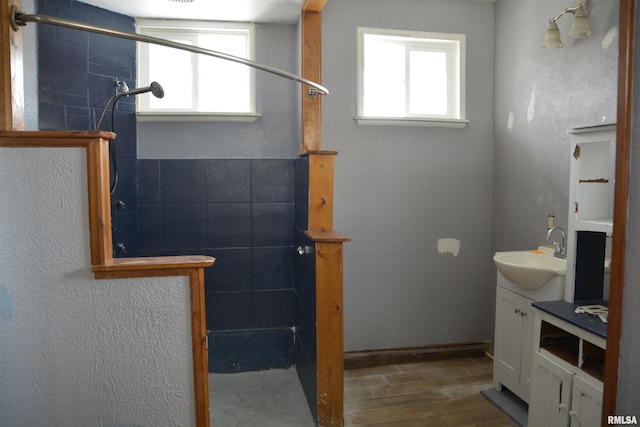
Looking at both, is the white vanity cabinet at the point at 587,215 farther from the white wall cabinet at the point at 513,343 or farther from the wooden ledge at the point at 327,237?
the wooden ledge at the point at 327,237

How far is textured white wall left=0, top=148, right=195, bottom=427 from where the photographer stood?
1.54 meters

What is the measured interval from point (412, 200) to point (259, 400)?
1.70 metres

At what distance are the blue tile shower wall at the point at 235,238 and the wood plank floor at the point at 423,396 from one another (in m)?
0.59

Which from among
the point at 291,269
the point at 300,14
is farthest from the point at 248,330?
the point at 300,14

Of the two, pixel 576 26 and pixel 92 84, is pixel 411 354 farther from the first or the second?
pixel 92 84

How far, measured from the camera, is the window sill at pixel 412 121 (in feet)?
10.4

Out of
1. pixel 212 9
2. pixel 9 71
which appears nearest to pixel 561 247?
pixel 212 9

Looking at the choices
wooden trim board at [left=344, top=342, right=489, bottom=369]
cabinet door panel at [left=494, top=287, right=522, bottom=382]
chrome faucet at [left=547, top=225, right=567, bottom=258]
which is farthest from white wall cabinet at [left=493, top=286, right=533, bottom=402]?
wooden trim board at [left=344, top=342, right=489, bottom=369]

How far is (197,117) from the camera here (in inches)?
120

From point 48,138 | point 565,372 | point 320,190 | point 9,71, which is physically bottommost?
point 565,372

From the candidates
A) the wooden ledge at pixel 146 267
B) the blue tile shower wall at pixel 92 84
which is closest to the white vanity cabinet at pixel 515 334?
the wooden ledge at pixel 146 267

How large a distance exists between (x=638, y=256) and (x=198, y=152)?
2569 millimetres

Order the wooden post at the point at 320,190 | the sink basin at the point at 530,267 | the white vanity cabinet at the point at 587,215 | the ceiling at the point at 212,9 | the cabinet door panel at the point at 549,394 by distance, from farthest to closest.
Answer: the ceiling at the point at 212,9, the wooden post at the point at 320,190, the sink basin at the point at 530,267, the white vanity cabinet at the point at 587,215, the cabinet door panel at the point at 549,394

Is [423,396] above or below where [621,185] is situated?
below
